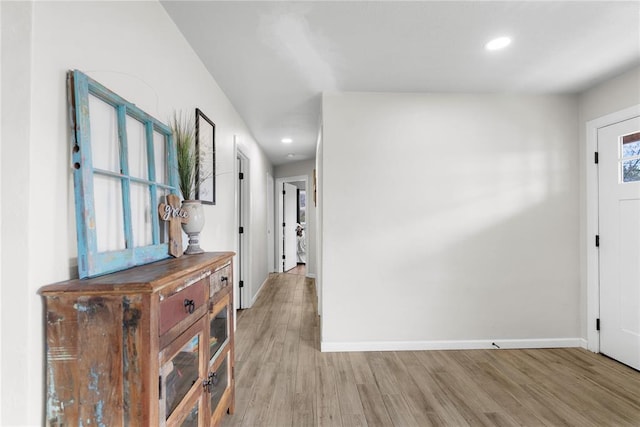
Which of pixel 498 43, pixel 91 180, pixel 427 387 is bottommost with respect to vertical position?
pixel 427 387

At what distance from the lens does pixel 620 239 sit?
2.48 meters

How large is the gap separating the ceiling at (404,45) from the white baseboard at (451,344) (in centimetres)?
235

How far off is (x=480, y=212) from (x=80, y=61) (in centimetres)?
300

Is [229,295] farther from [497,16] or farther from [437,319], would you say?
[497,16]

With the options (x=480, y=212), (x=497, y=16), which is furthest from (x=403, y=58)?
(x=480, y=212)

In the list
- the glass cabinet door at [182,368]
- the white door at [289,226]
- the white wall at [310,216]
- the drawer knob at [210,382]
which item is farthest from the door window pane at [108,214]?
the white door at [289,226]

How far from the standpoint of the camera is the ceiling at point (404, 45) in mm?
1652

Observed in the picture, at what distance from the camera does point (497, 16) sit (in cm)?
170

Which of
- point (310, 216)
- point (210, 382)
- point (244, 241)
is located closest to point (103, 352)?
point (210, 382)

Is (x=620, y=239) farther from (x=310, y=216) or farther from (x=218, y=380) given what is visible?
(x=310, y=216)

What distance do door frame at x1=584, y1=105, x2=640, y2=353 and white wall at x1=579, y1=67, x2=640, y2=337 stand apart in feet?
0.06

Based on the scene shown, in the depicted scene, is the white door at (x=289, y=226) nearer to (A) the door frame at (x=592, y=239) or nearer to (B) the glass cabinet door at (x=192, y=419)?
(A) the door frame at (x=592, y=239)

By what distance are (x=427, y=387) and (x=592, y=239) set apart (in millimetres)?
2083

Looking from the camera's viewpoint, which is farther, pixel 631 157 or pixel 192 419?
pixel 631 157
